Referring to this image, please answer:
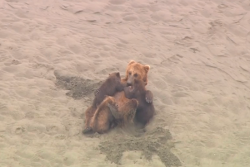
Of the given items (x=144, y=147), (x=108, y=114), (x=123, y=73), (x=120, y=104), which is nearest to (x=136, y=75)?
(x=120, y=104)

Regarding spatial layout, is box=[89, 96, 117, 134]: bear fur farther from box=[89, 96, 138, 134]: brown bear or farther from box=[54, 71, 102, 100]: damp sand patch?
box=[54, 71, 102, 100]: damp sand patch

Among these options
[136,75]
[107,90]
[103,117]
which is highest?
[136,75]

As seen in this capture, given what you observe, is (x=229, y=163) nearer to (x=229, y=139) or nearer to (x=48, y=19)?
(x=229, y=139)

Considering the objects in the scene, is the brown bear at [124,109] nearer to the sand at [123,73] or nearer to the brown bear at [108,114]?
the brown bear at [108,114]

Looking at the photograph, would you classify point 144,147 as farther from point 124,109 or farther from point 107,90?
point 107,90

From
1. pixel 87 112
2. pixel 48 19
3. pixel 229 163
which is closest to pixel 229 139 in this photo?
pixel 229 163

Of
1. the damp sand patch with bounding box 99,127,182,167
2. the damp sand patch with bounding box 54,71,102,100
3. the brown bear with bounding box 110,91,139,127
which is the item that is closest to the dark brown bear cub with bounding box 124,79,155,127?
the brown bear with bounding box 110,91,139,127
